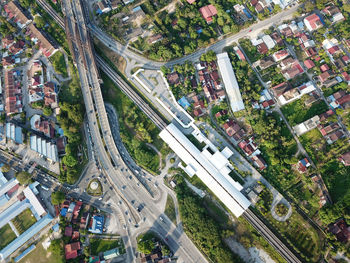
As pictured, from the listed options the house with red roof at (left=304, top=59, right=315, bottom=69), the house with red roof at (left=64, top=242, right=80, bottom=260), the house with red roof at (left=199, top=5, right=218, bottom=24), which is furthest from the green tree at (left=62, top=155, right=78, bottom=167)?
the house with red roof at (left=304, top=59, right=315, bottom=69)

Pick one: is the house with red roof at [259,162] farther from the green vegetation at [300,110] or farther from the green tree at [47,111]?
the green tree at [47,111]

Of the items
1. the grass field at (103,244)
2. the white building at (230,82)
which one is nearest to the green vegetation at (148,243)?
the grass field at (103,244)

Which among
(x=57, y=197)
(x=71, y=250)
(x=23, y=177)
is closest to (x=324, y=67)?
(x=57, y=197)

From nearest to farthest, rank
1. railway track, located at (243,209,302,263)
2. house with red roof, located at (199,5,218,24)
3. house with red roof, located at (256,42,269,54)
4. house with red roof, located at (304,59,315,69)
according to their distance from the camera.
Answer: railway track, located at (243,209,302,263) < house with red roof, located at (304,59,315,69) < house with red roof, located at (256,42,269,54) < house with red roof, located at (199,5,218,24)

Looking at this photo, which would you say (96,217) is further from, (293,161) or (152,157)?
(293,161)

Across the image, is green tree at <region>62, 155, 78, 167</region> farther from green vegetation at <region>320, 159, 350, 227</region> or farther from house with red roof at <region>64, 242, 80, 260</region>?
green vegetation at <region>320, 159, 350, 227</region>

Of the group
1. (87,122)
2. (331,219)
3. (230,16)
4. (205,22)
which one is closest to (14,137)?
(87,122)

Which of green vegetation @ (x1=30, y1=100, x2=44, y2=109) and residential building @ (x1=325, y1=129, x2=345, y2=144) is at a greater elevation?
green vegetation @ (x1=30, y1=100, x2=44, y2=109)
